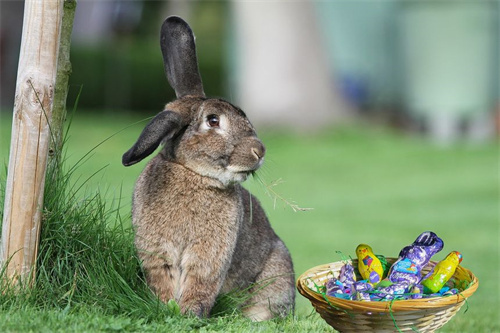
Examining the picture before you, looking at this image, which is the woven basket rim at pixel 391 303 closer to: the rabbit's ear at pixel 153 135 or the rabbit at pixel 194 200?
the rabbit at pixel 194 200

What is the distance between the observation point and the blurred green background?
28.6 ft

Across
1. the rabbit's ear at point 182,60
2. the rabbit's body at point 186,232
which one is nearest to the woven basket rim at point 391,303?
the rabbit's body at point 186,232

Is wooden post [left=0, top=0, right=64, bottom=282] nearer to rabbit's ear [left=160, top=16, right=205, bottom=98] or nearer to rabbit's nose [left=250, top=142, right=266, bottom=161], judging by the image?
rabbit's ear [left=160, top=16, right=205, bottom=98]

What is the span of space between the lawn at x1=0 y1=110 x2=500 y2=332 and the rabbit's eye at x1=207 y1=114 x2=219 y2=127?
33 centimetres

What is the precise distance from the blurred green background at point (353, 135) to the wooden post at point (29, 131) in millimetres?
657

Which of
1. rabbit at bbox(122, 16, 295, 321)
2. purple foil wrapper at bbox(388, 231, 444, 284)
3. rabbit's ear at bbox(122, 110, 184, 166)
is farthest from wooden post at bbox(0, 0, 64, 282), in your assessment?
purple foil wrapper at bbox(388, 231, 444, 284)

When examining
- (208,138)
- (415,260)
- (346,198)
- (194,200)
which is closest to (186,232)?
(194,200)

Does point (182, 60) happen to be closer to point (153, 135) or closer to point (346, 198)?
point (153, 135)

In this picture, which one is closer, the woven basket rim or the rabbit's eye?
the woven basket rim

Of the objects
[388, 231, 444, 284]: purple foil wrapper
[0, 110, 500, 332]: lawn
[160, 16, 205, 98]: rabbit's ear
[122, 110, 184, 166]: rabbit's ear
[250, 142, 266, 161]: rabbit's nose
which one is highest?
[160, 16, 205, 98]: rabbit's ear

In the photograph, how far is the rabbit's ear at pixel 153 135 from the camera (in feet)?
12.6

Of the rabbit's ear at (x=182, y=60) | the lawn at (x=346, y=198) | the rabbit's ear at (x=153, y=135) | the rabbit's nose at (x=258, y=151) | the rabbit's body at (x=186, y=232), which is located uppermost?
the rabbit's ear at (x=182, y=60)

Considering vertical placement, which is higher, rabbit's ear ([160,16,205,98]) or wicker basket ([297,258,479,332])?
rabbit's ear ([160,16,205,98])

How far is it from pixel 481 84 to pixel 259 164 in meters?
12.5
